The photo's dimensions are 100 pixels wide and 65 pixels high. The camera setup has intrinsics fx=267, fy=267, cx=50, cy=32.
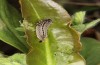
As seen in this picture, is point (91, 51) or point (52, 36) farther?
point (91, 51)

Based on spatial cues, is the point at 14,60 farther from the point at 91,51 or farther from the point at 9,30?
the point at 91,51

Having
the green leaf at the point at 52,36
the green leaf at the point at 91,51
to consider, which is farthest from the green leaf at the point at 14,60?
the green leaf at the point at 91,51

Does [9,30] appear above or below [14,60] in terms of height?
above

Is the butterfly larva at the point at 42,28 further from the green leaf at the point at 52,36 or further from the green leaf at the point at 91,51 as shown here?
the green leaf at the point at 91,51

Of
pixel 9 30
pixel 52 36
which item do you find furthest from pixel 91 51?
pixel 9 30

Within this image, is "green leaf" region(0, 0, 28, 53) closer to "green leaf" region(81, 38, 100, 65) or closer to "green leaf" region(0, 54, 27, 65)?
"green leaf" region(0, 54, 27, 65)

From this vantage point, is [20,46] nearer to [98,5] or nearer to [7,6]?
[7,6]
